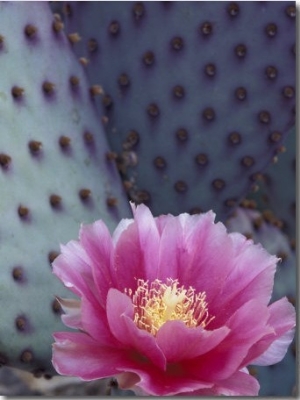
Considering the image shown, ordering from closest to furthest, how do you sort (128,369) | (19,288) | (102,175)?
1. (128,369)
2. (19,288)
3. (102,175)

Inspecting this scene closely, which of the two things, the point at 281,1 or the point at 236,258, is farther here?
the point at 281,1

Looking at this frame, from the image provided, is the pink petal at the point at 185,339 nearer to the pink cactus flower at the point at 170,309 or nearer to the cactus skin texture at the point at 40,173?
Answer: the pink cactus flower at the point at 170,309

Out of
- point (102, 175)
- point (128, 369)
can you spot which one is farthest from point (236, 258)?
point (102, 175)

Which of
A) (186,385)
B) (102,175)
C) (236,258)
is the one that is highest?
(102,175)

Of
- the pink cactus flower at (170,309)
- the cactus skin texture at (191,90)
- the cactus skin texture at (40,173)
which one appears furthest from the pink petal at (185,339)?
the cactus skin texture at (191,90)

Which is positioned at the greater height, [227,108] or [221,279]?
[227,108]

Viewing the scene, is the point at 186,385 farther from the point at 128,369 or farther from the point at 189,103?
the point at 189,103

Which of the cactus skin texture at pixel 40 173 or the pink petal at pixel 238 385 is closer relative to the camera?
the pink petal at pixel 238 385

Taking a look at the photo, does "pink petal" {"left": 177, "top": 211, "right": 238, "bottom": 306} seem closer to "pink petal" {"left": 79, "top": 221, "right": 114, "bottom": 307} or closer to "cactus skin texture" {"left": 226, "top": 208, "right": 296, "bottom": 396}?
"pink petal" {"left": 79, "top": 221, "right": 114, "bottom": 307}

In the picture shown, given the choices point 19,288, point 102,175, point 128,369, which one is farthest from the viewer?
point 102,175
